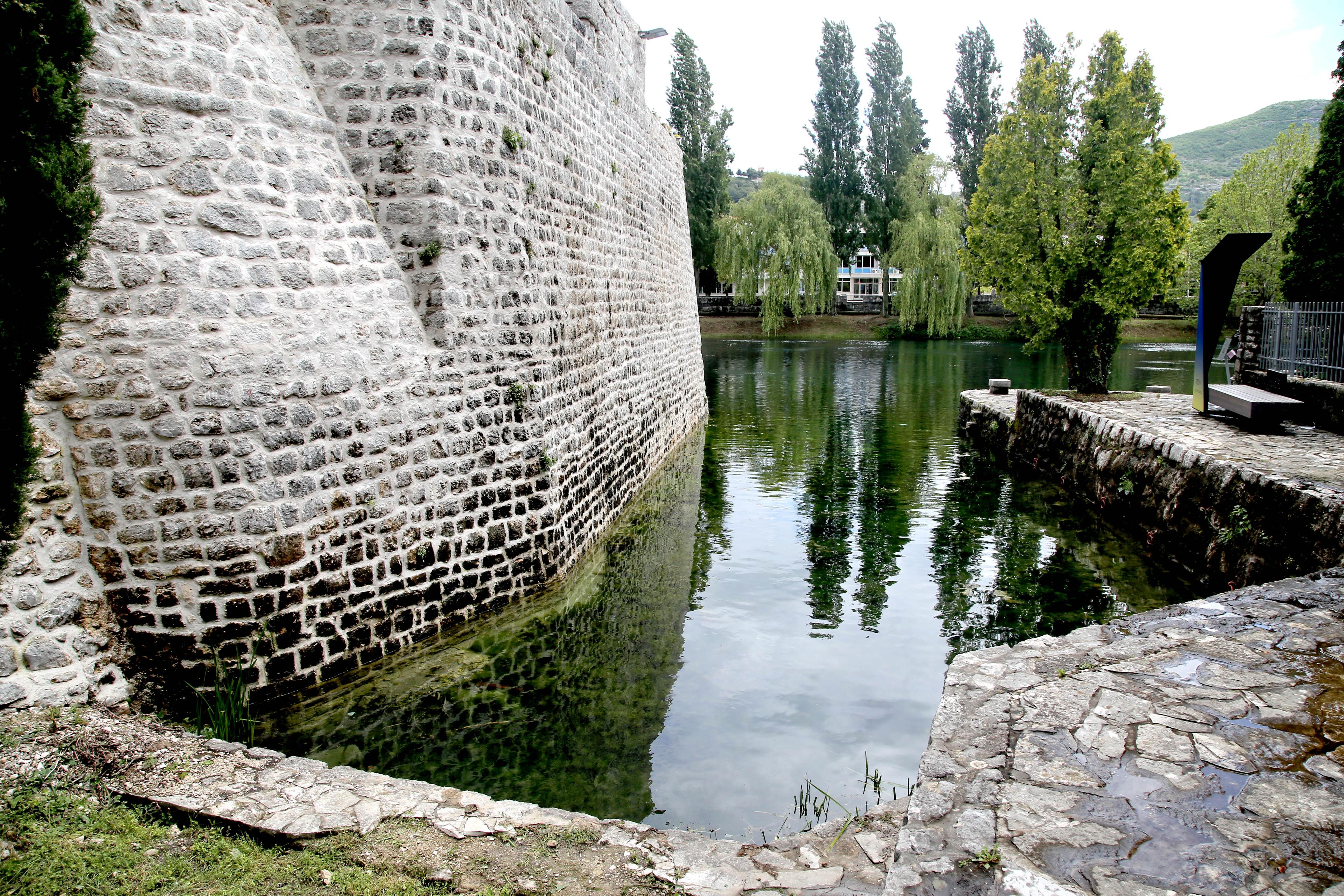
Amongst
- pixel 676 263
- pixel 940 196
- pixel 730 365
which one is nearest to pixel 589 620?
pixel 676 263

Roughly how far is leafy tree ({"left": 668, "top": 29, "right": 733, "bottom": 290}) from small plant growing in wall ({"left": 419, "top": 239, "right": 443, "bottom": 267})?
34.4 metres

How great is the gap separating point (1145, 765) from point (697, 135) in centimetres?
3976

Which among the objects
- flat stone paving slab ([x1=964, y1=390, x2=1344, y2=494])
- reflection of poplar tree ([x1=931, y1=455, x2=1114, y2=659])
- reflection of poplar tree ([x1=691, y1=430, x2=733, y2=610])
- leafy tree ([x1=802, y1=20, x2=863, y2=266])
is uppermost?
leafy tree ([x1=802, y1=20, x2=863, y2=266])

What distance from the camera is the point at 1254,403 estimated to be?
29.3 ft

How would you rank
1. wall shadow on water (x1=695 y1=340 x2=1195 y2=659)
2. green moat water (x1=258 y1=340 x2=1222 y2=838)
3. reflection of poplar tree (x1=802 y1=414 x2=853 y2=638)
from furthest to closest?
reflection of poplar tree (x1=802 y1=414 x2=853 y2=638), wall shadow on water (x1=695 y1=340 x2=1195 y2=659), green moat water (x1=258 y1=340 x2=1222 y2=838)

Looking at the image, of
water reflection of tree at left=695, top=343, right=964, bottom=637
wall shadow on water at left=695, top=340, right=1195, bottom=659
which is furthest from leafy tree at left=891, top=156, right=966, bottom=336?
wall shadow on water at left=695, top=340, right=1195, bottom=659

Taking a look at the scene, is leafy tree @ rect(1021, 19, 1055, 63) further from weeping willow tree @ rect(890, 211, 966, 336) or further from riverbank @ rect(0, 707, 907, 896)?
riverbank @ rect(0, 707, 907, 896)

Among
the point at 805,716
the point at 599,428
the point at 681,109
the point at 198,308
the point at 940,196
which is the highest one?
the point at 681,109

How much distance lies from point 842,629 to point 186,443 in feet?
16.1

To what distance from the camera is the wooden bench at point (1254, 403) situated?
29.1ft

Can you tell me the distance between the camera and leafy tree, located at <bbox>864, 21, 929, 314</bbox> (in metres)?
39.8

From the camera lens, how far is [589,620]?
22.0 feet

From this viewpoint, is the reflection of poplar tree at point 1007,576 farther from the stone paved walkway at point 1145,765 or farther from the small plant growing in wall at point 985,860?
the small plant growing in wall at point 985,860

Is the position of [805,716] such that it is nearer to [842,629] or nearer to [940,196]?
[842,629]
